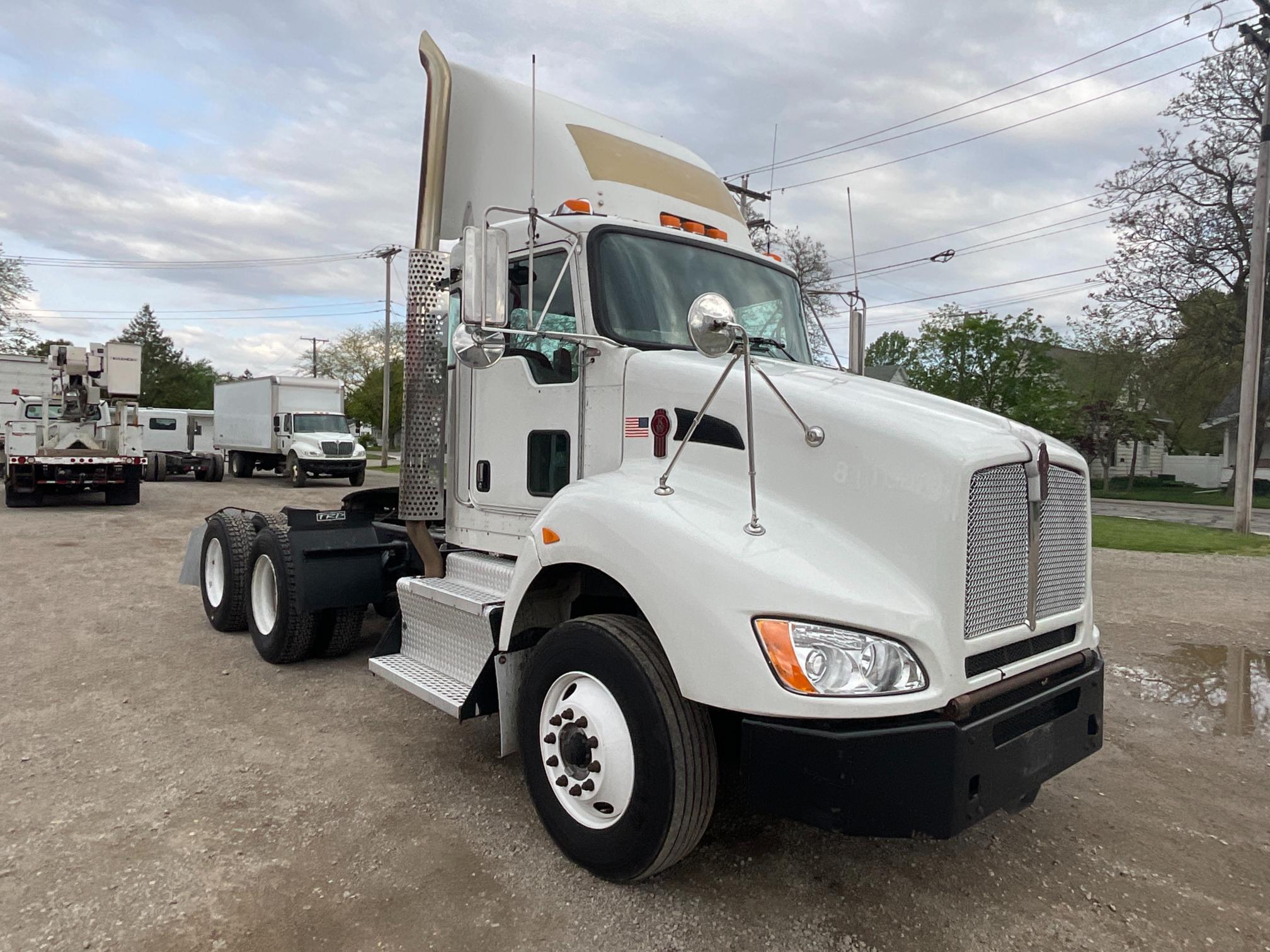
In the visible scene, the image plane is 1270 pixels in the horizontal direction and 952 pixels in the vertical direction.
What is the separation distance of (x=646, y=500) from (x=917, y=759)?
1.25m

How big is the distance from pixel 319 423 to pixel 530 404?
23.3 meters

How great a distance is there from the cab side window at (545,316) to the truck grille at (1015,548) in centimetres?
189

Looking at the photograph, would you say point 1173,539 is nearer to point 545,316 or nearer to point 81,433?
point 545,316

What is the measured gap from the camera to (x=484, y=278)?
3316 millimetres

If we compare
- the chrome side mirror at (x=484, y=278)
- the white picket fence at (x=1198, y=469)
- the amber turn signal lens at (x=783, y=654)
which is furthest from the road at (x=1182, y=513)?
the chrome side mirror at (x=484, y=278)

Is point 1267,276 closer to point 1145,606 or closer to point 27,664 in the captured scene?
point 1145,606

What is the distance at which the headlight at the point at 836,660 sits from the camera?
257cm

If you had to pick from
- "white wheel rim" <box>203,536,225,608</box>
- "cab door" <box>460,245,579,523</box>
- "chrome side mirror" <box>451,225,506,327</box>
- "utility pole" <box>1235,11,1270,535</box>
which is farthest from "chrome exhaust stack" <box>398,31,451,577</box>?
Result: "utility pole" <box>1235,11,1270,535</box>

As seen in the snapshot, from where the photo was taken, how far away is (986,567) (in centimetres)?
285

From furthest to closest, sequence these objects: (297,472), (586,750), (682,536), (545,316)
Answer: (297,472), (545,316), (586,750), (682,536)

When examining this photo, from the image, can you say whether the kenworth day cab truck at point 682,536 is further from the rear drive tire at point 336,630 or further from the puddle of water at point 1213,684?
the puddle of water at point 1213,684

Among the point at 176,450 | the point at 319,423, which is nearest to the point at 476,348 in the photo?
the point at 319,423

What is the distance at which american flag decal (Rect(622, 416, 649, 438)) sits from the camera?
3.57 metres

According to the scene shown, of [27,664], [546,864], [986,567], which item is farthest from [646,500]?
[27,664]
